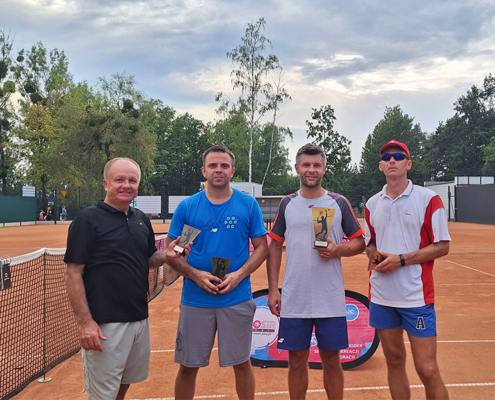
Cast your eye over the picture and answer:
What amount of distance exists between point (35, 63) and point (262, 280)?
42.2 m

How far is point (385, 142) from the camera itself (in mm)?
64875

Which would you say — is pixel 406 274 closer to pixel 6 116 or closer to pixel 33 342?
pixel 33 342

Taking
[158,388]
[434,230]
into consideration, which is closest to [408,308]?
[434,230]

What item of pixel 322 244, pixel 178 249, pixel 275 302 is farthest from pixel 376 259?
pixel 178 249

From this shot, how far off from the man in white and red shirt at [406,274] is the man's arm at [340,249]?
13cm

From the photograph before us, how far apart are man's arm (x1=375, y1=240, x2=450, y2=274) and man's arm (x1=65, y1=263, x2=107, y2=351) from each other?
201cm

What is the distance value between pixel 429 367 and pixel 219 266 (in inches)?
64.2

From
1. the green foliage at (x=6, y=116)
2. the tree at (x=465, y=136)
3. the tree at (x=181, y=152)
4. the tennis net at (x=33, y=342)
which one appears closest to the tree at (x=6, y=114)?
the green foliage at (x=6, y=116)

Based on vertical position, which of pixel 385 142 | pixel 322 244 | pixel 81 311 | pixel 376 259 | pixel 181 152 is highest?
pixel 385 142

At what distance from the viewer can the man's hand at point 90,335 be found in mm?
2582

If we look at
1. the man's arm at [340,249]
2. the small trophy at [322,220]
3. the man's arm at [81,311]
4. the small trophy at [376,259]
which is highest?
the small trophy at [322,220]

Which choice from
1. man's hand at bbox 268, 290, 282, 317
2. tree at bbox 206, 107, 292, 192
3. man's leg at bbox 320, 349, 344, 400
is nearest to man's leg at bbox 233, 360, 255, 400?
man's hand at bbox 268, 290, 282, 317

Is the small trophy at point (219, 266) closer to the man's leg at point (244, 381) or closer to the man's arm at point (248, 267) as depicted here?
the man's arm at point (248, 267)

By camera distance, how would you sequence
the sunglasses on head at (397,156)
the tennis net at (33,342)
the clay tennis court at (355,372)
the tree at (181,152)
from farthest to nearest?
1. the tree at (181,152)
2. the tennis net at (33,342)
3. the clay tennis court at (355,372)
4. the sunglasses on head at (397,156)
